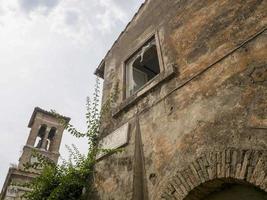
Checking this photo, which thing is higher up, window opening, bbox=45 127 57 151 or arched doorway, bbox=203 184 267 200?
window opening, bbox=45 127 57 151


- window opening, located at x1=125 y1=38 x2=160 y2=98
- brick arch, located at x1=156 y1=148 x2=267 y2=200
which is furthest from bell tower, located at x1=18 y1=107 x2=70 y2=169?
brick arch, located at x1=156 y1=148 x2=267 y2=200

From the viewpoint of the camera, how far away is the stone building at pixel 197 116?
3.08 metres

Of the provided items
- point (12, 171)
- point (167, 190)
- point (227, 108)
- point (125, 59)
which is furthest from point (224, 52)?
point (12, 171)

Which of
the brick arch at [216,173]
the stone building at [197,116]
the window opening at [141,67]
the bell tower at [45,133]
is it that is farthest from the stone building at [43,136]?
the brick arch at [216,173]

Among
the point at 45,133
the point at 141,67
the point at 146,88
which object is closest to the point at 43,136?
the point at 45,133

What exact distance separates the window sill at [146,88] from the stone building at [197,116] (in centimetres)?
2

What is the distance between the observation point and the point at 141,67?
6.57m

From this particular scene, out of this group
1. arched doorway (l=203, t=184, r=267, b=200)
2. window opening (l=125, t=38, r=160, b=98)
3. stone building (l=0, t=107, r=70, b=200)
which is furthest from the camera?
stone building (l=0, t=107, r=70, b=200)

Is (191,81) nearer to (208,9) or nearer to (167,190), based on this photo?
(208,9)

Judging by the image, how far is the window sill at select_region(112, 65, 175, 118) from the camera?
4.68 meters

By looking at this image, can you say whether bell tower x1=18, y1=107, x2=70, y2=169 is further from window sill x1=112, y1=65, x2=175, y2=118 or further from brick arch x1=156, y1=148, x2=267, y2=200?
brick arch x1=156, y1=148, x2=267, y2=200

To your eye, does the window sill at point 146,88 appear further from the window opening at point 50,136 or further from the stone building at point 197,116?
the window opening at point 50,136

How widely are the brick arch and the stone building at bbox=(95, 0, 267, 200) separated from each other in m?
0.01

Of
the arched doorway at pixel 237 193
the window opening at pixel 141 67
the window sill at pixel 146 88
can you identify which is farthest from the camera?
the window opening at pixel 141 67
